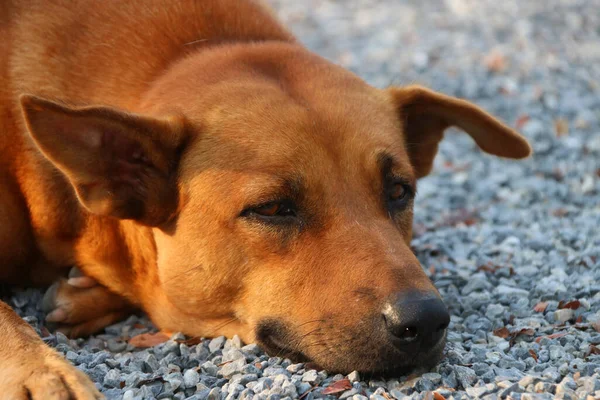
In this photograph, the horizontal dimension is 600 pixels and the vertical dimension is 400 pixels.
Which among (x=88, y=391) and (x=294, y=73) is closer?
(x=88, y=391)

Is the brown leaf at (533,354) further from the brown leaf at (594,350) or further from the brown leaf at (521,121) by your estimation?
the brown leaf at (521,121)

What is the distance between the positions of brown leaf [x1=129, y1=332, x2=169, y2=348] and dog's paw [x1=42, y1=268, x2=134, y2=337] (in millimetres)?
300

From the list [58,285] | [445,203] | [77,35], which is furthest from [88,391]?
[445,203]

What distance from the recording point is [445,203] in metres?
7.05

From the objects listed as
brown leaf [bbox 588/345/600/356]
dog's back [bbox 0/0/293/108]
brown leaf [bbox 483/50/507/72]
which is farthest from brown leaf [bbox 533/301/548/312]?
brown leaf [bbox 483/50/507/72]

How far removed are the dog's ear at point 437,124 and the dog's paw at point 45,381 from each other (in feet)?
7.58

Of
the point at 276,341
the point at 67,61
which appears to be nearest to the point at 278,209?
the point at 276,341

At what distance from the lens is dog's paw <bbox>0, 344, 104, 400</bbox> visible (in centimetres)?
360

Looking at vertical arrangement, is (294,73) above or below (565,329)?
above

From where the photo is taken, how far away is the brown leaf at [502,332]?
4.50 meters

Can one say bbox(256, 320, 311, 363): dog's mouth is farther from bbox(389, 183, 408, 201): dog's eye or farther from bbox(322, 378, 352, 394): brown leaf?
bbox(389, 183, 408, 201): dog's eye

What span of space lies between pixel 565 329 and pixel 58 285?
278 centimetres

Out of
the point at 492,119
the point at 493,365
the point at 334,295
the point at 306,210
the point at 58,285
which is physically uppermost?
the point at 492,119

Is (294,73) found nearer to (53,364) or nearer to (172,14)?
(172,14)
